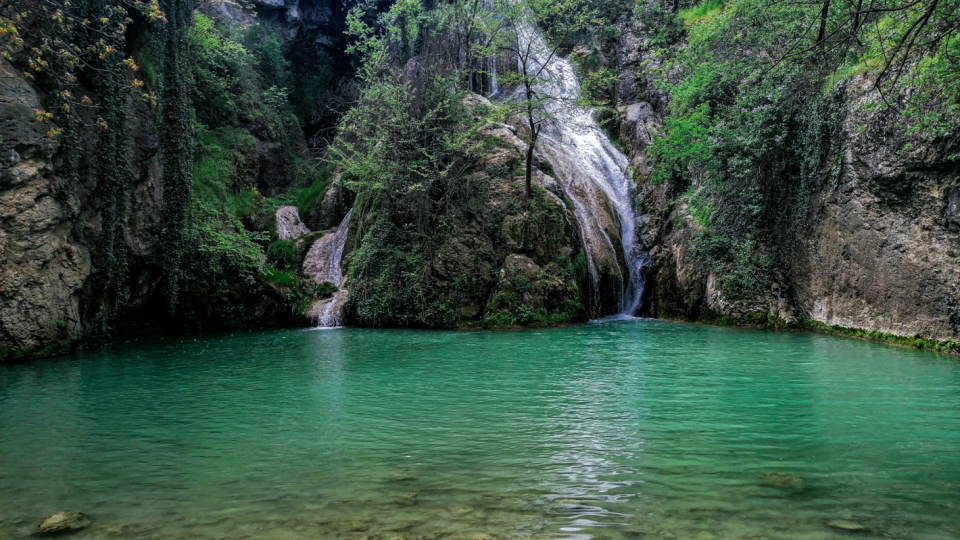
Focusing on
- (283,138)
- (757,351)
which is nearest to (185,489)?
(757,351)

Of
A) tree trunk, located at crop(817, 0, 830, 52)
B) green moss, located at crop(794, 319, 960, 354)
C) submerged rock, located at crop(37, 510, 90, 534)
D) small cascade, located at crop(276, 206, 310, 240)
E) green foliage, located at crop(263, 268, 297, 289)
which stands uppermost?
small cascade, located at crop(276, 206, 310, 240)

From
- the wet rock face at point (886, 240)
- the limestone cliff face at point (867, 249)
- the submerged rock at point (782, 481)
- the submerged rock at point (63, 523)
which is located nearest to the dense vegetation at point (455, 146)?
the limestone cliff face at point (867, 249)

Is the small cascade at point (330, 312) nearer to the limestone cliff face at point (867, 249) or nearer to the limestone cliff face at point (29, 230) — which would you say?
the limestone cliff face at point (29, 230)

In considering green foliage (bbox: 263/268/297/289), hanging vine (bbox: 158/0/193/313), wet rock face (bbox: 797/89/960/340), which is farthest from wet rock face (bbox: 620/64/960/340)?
hanging vine (bbox: 158/0/193/313)

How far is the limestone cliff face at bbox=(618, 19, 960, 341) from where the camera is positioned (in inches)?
438

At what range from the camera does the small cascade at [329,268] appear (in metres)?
19.5

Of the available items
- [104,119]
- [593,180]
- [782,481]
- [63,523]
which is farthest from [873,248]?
[104,119]

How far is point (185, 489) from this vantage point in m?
4.34

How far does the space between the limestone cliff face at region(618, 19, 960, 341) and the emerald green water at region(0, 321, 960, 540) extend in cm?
224

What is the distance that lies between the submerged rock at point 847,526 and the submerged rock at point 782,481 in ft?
1.98

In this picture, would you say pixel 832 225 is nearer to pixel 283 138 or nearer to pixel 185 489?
pixel 185 489

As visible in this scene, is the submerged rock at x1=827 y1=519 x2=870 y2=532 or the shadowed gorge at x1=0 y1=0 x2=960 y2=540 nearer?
the submerged rock at x1=827 y1=519 x2=870 y2=532

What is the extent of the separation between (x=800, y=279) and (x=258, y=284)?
1642cm

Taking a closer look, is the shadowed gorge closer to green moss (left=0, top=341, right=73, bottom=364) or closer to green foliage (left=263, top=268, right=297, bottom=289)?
green moss (left=0, top=341, right=73, bottom=364)
